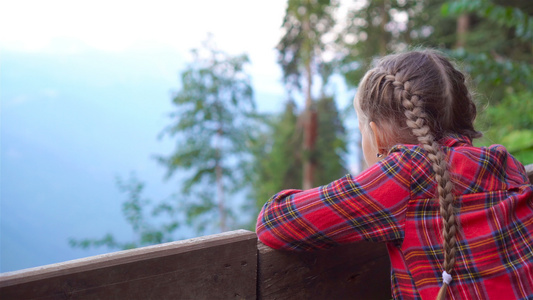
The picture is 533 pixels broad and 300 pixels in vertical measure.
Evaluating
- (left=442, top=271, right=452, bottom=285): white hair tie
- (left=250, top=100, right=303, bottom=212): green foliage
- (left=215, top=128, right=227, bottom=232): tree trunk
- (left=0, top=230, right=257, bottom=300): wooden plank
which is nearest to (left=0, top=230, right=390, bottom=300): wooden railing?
(left=0, top=230, right=257, bottom=300): wooden plank

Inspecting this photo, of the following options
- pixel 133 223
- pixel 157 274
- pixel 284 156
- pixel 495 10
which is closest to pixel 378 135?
pixel 157 274

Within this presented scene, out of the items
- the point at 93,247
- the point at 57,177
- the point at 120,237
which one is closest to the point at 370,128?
the point at 93,247

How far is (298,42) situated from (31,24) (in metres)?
9.17

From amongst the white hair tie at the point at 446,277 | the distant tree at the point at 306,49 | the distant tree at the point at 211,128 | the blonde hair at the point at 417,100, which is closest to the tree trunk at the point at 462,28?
the distant tree at the point at 306,49

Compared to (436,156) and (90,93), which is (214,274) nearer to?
(436,156)

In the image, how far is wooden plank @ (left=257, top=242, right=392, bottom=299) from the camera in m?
1.18

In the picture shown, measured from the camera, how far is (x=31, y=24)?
43.9 ft

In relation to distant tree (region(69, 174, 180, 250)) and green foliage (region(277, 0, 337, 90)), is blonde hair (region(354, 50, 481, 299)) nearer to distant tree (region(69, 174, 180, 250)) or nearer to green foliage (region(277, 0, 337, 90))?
distant tree (region(69, 174, 180, 250))

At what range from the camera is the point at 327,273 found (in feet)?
4.19

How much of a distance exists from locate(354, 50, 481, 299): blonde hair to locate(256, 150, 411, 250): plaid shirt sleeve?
13 cm

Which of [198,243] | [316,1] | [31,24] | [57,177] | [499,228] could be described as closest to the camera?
[198,243]

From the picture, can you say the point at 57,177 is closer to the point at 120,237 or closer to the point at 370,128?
the point at 120,237

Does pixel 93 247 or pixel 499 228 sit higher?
pixel 499 228

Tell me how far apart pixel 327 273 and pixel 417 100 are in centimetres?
59
